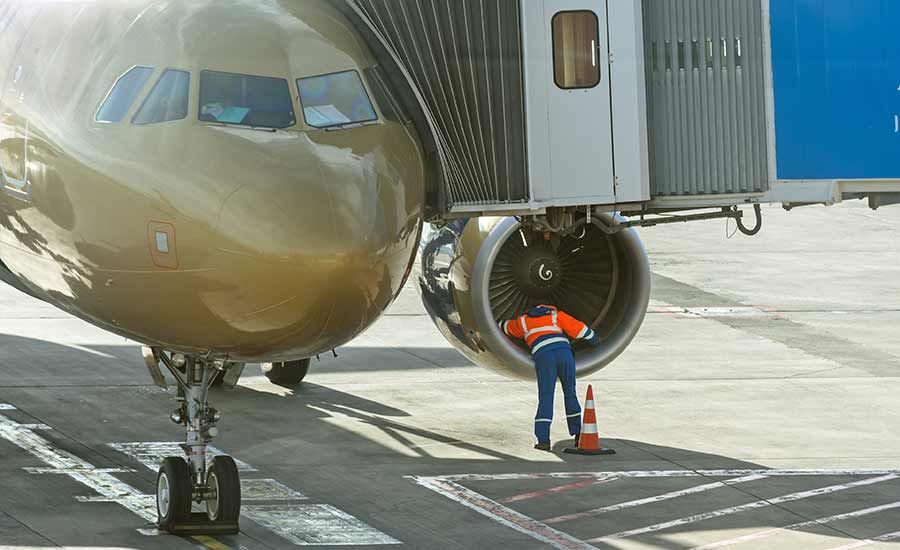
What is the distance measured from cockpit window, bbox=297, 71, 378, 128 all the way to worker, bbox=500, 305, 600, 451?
5.45m

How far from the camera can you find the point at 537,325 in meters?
18.5

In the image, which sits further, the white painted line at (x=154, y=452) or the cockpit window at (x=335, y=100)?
the white painted line at (x=154, y=452)

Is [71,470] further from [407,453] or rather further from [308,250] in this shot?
[308,250]

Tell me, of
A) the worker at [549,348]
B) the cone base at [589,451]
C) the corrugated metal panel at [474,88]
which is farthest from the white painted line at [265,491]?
the corrugated metal panel at [474,88]

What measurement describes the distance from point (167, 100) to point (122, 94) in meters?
0.38

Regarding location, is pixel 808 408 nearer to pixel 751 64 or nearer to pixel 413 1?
pixel 751 64

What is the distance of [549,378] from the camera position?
18.6 metres

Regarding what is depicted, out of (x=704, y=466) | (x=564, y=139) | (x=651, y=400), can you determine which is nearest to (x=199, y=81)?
(x=564, y=139)

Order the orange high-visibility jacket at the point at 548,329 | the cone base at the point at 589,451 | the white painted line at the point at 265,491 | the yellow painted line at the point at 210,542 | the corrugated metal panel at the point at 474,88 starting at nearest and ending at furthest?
1. the yellow painted line at the point at 210,542
2. the corrugated metal panel at the point at 474,88
3. the white painted line at the point at 265,491
4. the orange high-visibility jacket at the point at 548,329
5. the cone base at the point at 589,451

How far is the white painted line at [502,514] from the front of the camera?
593 inches

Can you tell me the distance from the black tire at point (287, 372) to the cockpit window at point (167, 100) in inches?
356

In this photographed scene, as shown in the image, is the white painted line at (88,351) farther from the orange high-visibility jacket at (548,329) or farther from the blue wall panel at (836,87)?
the blue wall panel at (836,87)

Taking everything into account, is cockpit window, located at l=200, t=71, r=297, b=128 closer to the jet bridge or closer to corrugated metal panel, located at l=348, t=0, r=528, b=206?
the jet bridge

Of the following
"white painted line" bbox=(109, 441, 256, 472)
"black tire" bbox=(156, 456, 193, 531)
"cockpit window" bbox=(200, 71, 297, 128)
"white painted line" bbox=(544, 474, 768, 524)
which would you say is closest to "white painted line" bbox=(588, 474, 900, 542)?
"white painted line" bbox=(544, 474, 768, 524)
